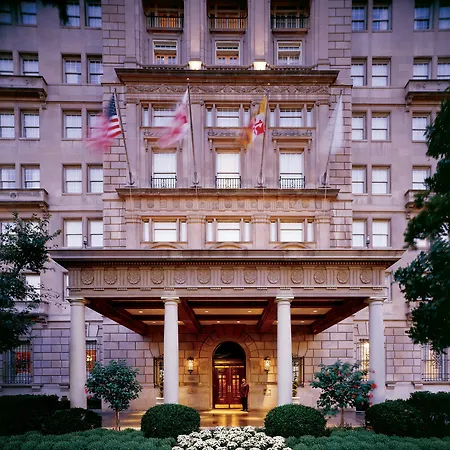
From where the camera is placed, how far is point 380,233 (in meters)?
28.5

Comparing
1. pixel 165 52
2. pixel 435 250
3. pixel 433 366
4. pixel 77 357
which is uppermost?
pixel 165 52


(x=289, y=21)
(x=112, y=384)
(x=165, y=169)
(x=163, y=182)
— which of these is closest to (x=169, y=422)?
(x=112, y=384)

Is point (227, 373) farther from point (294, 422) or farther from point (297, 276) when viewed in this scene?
point (294, 422)

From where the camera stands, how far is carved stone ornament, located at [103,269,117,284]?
1736cm

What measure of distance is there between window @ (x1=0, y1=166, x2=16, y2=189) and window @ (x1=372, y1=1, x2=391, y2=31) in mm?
26375

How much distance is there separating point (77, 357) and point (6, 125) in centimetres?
1876

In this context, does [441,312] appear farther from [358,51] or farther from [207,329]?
[358,51]

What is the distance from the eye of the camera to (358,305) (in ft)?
61.9

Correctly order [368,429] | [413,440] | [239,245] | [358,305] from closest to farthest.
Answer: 1. [413,440]
2. [368,429]
3. [358,305]
4. [239,245]

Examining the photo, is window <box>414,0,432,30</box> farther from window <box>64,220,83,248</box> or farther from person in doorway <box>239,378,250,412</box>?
window <box>64,220,83,248</box>

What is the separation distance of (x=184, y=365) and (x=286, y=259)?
511 inches

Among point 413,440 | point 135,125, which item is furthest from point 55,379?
point 413,440

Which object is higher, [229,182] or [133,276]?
[229,182]

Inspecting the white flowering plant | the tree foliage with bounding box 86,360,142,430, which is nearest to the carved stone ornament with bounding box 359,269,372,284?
the white flowering plant
